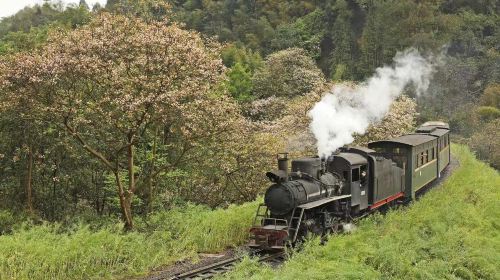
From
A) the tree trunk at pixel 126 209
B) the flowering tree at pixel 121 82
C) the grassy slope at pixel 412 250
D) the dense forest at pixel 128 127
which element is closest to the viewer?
the grassy slope at pixel 412 250

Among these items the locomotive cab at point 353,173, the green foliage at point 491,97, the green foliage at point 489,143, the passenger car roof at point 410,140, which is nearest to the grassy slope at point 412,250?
the locomotive cab at point 353,173

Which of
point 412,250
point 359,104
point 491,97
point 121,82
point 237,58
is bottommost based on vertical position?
point 412,250

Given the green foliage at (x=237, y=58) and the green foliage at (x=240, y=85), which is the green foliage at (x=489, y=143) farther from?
the green foliage at (x=237, y=58)

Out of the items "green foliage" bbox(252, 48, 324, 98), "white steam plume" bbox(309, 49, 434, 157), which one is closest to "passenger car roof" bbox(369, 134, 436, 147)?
"white steam plume" bbox(309, 49, 434, 157)

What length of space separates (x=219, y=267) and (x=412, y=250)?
4675 mm

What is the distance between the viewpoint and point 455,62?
51156 millimetres

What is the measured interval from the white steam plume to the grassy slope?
3.26 metres

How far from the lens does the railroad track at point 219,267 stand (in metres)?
11.2

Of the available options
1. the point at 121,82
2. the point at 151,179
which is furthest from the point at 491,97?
the point at 121,82

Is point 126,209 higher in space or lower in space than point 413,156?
lower

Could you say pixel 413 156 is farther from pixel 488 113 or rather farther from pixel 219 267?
pixel 488 113

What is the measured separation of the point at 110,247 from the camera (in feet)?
38.5

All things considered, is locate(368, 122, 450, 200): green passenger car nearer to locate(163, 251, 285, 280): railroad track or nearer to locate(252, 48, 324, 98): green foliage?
locate(163, 251, 285, 280): railroad track

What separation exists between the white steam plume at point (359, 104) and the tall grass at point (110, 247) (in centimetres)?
436
